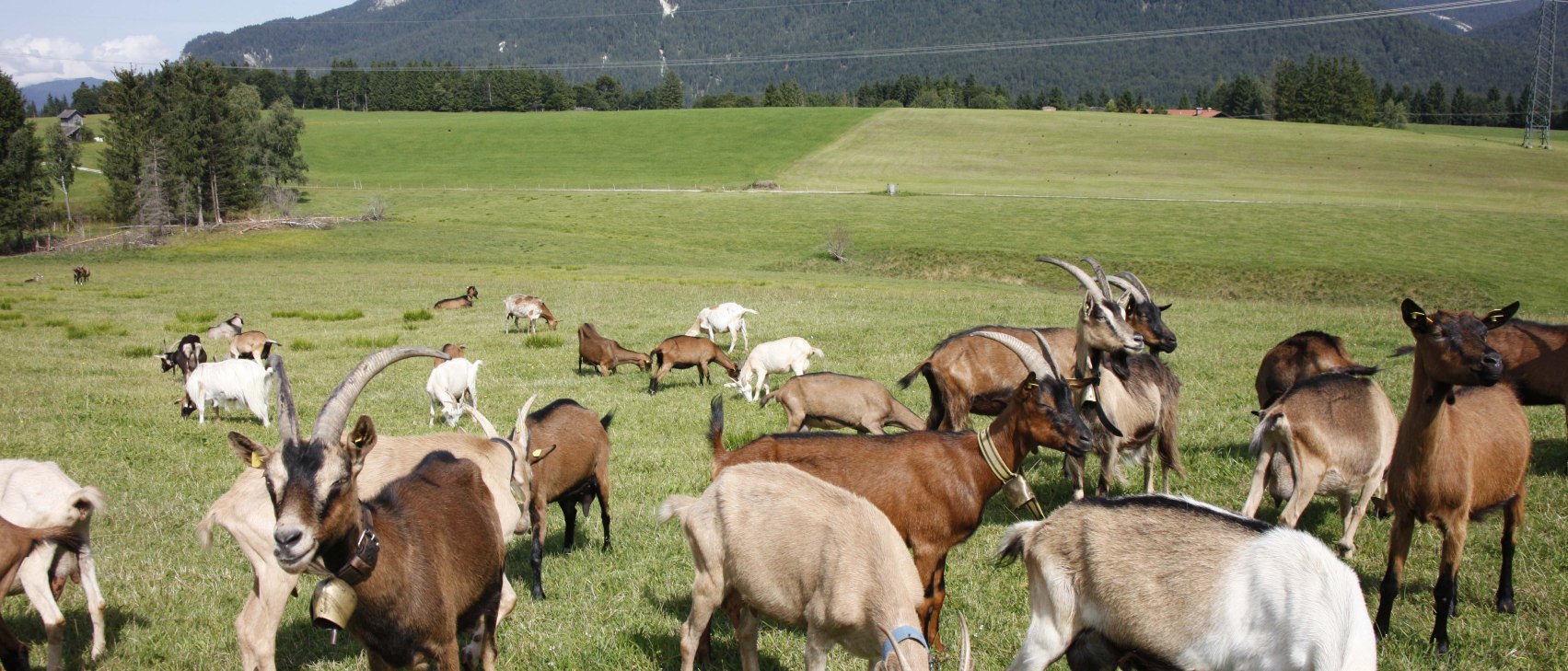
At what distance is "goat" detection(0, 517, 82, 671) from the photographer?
5281 millimetres

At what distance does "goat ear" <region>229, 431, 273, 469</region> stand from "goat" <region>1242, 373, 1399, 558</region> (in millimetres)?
6887

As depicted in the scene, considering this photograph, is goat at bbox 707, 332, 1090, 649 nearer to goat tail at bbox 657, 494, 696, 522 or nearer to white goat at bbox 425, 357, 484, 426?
goat tail at bbox 657, 494, 696, 522

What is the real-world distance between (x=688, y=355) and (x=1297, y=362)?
1003cm

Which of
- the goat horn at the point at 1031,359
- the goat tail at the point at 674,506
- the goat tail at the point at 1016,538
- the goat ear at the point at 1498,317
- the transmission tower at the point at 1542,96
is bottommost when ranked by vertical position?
the goat tail at the point at 674,506

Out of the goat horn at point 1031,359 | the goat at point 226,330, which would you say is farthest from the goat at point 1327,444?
the goat at point 226,330

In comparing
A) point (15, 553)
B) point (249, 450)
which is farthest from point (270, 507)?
point (249, 450)

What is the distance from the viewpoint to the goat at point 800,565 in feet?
17.3

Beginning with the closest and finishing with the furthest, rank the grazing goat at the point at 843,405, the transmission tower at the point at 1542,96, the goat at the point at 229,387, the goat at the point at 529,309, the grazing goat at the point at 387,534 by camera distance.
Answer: the grazing goat at the point at 387,534 < the grazing goat at the point at 843,405 < the goat at the point at 229,387 < the goat at the point at 529,309 < the transmission tower at the point at 1542,96

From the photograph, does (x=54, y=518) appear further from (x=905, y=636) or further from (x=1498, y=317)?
(x=1498, y=317)

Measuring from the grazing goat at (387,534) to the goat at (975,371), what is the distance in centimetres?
604

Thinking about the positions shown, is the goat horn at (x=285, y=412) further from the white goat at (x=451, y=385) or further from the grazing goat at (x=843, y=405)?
the white goat at (x=451, y=385)

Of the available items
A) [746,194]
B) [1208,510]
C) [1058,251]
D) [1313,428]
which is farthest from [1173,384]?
[746,194]

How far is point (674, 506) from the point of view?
641cm

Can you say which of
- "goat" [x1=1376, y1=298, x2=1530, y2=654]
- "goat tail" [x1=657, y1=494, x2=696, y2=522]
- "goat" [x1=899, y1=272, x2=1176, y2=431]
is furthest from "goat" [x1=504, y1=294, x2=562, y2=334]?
"goat" [x1=1376, y1=298, x2=1530, y2=654]
